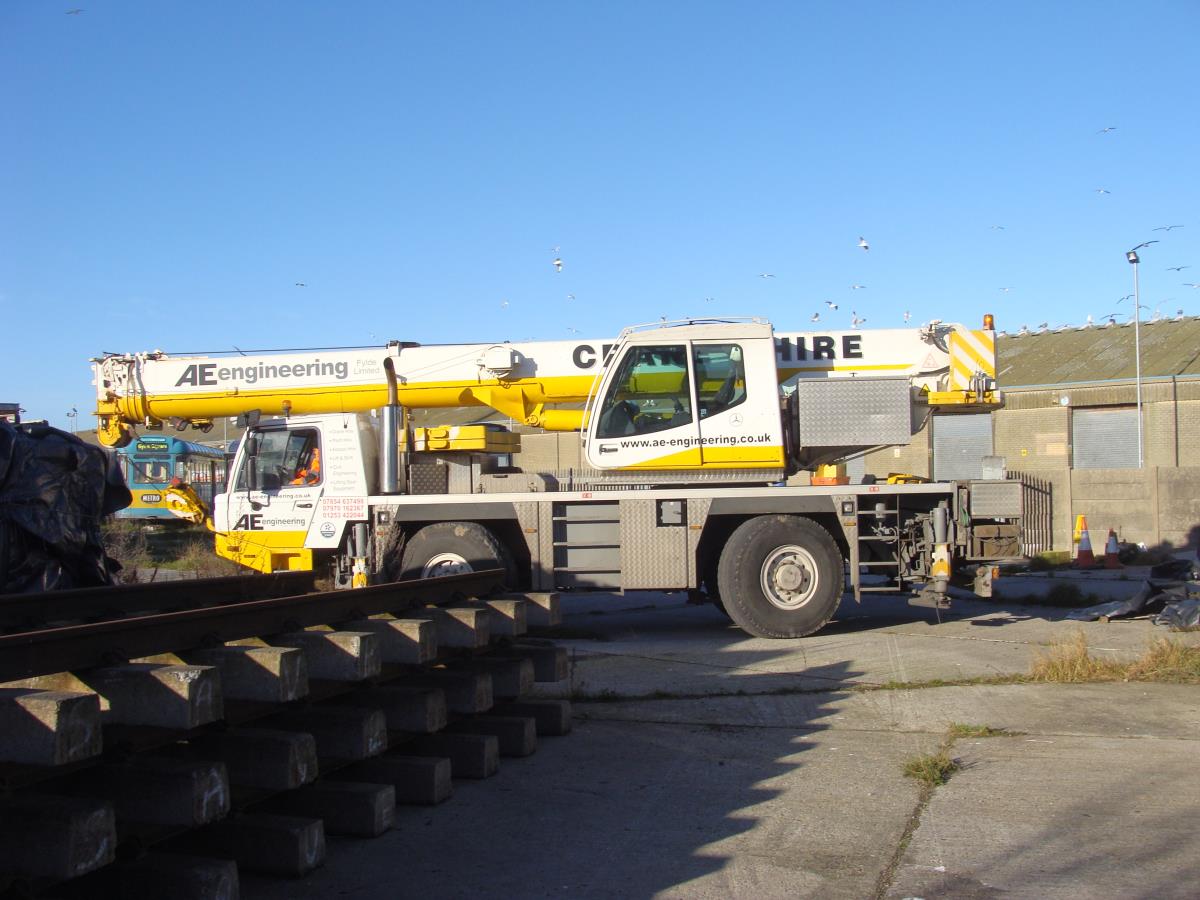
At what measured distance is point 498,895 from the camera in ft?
15.3

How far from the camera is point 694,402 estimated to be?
11281 millimetres

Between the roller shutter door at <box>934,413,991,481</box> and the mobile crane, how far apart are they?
1927 cm

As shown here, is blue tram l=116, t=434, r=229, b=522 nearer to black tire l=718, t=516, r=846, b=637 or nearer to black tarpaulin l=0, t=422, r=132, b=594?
black tarpaulin l=0, t=422, r=132, b=594

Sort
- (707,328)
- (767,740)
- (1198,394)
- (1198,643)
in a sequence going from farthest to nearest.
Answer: (1198,394) → (707,328) → (1198,643) → (767,740)

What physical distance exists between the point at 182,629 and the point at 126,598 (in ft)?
7.59

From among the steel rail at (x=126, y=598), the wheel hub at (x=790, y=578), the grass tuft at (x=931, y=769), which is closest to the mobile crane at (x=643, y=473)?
the wheel hub at (x=790, y=578)

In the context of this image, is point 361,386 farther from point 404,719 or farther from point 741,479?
point 404,719

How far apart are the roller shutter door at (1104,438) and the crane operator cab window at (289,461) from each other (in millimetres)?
23141

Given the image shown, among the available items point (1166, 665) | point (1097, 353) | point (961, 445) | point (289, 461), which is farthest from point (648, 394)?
point (1097, 353)

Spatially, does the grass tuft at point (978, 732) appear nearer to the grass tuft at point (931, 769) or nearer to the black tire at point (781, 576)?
the grass tuft at point (931, 769)

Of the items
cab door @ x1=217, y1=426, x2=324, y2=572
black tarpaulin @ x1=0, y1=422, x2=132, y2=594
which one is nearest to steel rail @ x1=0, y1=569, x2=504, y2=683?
black tarpaulin @ x1=0, y1=422, x2=132, y2=594

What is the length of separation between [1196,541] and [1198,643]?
12.9m

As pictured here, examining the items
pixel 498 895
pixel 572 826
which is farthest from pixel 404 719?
pixel 498 895

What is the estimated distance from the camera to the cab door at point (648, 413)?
1130 cm
